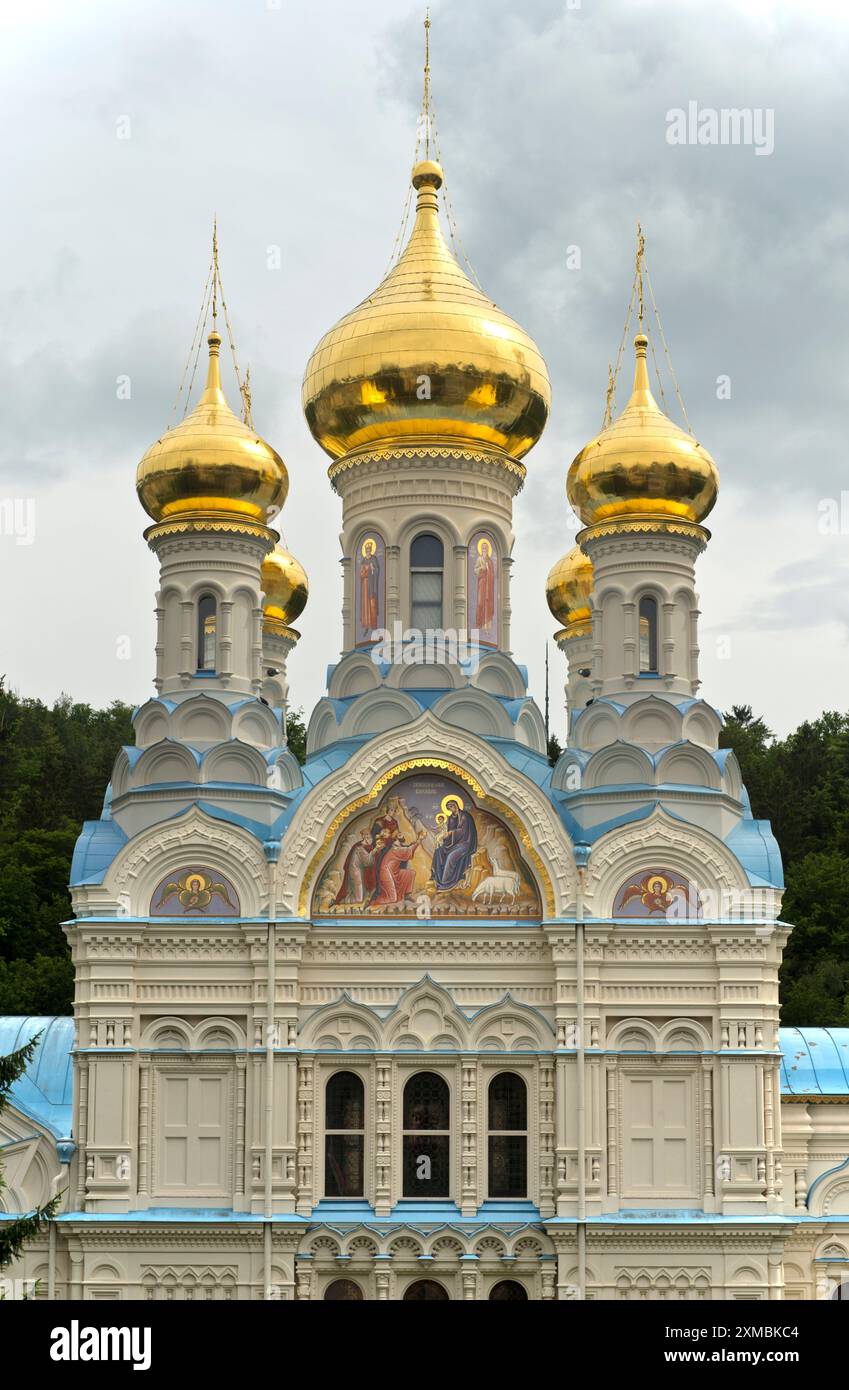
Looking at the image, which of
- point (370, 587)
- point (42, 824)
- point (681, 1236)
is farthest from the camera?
point (42, 824)

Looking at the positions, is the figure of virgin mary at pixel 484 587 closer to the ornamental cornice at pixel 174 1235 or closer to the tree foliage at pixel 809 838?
the ornamental cornice at pixel 174 1235

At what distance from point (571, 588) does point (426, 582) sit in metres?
5.75

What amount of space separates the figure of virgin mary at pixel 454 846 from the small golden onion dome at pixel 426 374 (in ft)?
14.3

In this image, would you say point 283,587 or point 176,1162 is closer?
point 176,1162

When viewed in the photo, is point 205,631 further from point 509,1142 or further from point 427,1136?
point 509,1142

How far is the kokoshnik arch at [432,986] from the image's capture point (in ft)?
69.3

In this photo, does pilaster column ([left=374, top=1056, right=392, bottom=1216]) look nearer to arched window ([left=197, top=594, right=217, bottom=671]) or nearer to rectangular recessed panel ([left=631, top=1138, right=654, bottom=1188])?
rectangular recessed panel ([left=631, top=1138, right=654, bottom=1188])

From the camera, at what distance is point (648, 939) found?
70.8 ft

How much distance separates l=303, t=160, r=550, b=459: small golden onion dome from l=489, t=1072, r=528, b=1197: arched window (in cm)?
725

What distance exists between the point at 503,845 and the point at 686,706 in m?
2.51

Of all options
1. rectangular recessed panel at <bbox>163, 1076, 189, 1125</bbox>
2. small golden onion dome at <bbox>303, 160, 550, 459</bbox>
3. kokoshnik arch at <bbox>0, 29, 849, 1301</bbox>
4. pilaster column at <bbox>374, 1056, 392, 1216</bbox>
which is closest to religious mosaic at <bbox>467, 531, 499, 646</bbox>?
kokoshnik arch at <bbox>0, 29, 849, 1301</bbox>

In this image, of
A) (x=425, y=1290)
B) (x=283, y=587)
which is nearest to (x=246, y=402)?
(x=283, y=587)

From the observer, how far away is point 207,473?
907 inches

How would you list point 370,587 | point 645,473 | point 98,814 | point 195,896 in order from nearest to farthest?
point 195,896
point 645,473
point 370,587
point 98,814
